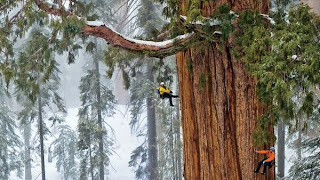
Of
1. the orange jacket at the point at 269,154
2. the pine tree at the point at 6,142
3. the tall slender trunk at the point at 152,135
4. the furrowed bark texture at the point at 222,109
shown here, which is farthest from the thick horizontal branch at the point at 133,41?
the pine tree at the point at 6,142

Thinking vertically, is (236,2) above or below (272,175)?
above

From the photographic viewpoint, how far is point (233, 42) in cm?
355

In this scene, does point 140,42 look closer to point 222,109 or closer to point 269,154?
point 222,109

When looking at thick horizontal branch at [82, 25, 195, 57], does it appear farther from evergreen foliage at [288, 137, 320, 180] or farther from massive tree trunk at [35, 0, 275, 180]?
evergreen foliage at [288, 137, 320, 180]

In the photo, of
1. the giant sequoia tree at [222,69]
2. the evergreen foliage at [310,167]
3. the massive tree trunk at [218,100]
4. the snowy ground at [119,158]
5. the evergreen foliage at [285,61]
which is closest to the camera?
the evergreen foliage at [285,61]

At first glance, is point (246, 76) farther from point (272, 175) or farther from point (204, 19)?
point (272, 175)

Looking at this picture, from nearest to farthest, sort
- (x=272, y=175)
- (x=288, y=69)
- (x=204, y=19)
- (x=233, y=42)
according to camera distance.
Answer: (x=288, y=69), (x=204, y=19), (x=233, y=42), (x=272, y=175)

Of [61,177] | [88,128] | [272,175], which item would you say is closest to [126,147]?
[61,177]

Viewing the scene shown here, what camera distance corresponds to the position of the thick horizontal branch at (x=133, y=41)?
11.8ft

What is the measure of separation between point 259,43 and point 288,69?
0.42 meters

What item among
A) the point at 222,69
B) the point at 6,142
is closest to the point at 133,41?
the point at 222,69

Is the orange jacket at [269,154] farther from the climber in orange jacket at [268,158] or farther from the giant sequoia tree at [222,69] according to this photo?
the giant sequoia tree at [222,69]

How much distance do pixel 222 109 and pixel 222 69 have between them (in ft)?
1.17

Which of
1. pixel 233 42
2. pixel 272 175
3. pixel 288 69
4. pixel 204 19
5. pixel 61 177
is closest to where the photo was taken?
pixel 288 69
